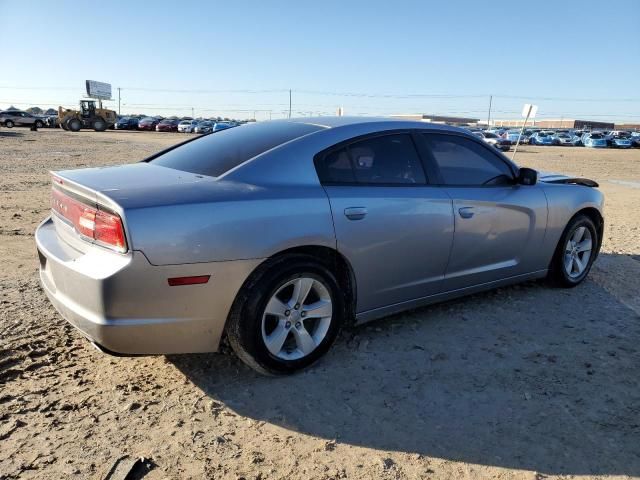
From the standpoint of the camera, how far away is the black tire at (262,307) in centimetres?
301

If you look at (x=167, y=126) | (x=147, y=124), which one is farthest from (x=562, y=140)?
(x=147, y=124)

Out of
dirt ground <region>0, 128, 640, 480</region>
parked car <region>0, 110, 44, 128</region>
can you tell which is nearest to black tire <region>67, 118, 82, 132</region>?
parked car <region>0, 110, 44, 128</region>

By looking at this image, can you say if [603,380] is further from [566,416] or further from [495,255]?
[495,255]

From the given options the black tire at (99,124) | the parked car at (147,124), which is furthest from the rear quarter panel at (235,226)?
the parked car at (147,124)

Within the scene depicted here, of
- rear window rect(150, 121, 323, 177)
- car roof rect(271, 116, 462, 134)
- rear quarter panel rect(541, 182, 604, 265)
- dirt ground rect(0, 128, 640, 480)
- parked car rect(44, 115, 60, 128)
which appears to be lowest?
dirt ground rect(0, 128, 640, 480)

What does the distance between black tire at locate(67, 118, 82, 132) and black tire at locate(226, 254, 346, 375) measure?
47.9m

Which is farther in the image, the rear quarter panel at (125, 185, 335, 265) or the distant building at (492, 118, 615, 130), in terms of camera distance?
the distant building at (492, 118, 615, 130)

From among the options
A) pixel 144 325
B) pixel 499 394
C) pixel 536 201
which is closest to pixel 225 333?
pixel 144 325

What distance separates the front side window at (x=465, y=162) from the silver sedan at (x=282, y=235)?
0.01 m

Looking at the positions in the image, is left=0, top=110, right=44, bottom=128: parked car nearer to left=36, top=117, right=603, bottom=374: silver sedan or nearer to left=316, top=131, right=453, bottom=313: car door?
left=36, top=117, right=603, bottom=374: silver sedan

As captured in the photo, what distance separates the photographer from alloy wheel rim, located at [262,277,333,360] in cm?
317

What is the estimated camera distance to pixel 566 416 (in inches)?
115

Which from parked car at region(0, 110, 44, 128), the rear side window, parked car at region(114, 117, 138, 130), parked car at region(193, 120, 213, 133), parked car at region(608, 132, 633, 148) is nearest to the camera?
the rear side window

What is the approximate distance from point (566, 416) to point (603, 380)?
1.95 feet
